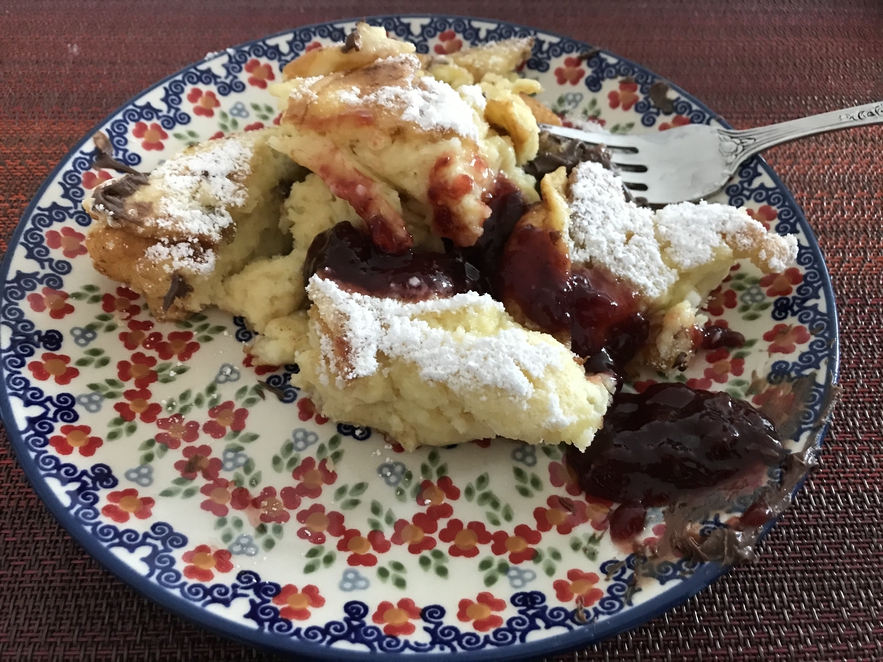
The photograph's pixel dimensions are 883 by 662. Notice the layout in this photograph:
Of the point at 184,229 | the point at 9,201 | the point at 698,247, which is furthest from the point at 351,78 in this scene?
the point at 9,201

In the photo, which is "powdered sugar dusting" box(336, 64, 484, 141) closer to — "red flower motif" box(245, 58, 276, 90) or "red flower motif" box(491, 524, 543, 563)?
"red flower motif" box(245, 58, 276, 90)

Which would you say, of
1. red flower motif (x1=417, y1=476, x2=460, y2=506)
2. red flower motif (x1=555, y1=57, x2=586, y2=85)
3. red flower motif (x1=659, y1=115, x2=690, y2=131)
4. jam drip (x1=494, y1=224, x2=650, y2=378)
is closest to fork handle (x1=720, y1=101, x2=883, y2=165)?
red flower motif (x1=659, y1=115, x2=690, y2=131)

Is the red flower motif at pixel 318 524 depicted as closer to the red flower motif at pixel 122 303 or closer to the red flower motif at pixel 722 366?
the red flower motif at pixel 122 303

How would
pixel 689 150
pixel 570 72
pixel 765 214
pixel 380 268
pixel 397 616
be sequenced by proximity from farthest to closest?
pixel 570 72, pixel 689 150, pixel 765 214, pixel 380 268, pixel 397 616

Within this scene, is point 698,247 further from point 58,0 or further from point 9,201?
point 58,0

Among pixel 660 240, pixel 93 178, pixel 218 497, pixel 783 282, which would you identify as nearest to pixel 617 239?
pixel 660 240

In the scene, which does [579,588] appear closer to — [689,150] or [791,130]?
[689,150]

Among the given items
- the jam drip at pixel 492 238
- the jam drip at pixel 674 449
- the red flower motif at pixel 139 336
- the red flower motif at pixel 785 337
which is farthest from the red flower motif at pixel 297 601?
the red flower motif at pixel 785 337
